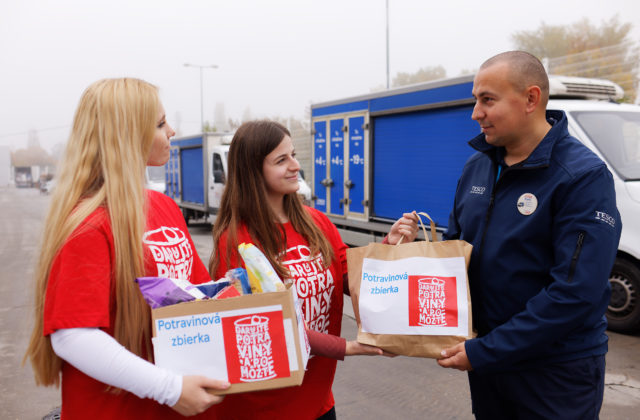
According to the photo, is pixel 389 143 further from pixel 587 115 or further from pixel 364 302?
pixel 364 302

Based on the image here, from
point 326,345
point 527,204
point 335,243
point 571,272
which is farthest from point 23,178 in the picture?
point 571,272

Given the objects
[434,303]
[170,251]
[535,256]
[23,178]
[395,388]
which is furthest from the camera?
[23,178]

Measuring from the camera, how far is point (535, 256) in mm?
1792

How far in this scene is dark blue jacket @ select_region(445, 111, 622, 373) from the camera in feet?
5.55

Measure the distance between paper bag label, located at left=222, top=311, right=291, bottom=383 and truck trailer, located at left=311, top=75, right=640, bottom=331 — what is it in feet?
14.4

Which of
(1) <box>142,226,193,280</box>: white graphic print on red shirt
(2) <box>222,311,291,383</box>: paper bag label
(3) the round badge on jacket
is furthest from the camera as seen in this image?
(3) the round badge on jacket

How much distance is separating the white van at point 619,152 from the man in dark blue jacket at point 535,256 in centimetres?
306

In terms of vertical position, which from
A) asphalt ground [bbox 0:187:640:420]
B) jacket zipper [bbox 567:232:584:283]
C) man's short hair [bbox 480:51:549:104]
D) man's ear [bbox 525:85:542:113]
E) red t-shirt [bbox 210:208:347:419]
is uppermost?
man's short hair [bbox 480:51:549:104]

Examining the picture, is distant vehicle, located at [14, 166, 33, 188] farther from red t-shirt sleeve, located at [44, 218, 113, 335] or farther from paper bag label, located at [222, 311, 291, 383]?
paper bag label, located at [222, 311, 291, 383]

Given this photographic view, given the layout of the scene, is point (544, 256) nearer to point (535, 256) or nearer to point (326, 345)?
point (535, 256)

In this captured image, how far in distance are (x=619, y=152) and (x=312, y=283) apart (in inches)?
178

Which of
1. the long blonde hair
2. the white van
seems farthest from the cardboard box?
the white van

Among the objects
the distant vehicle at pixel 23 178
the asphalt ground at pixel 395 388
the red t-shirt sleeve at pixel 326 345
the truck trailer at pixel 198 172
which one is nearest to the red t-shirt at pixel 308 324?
the red t-shirt sleeve at pixel 326 345

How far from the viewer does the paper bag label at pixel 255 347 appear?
1457 millimetres
